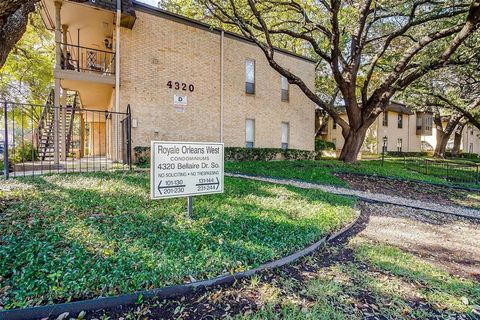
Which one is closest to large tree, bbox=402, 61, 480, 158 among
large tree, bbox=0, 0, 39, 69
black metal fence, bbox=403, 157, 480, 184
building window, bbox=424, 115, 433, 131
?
black metal fence, bbox=403, 157, 480, 184

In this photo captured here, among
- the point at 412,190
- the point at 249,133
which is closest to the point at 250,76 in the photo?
the point at 249,133

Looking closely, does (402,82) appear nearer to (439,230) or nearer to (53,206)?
(439,230)

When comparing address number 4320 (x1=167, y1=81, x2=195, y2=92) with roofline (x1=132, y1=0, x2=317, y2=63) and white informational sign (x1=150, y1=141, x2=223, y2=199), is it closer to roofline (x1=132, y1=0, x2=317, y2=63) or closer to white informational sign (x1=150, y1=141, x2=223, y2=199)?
roofline (x1=132, y1=0, x2=317, y2=63)

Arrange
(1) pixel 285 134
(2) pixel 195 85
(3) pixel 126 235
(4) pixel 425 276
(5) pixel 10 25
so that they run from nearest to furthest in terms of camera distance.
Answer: (4) pixel 425 276 → (3) pixel 126 235 → (5) pixel 10 25 → (2) pixel 195 85 → (1) pixel 285 134

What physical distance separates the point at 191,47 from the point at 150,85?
2.83 meters

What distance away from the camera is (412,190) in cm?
953

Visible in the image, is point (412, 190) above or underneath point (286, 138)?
underneath

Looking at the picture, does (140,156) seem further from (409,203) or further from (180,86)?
(409,203)

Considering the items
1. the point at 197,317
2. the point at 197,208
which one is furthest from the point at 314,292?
the point at 197,208

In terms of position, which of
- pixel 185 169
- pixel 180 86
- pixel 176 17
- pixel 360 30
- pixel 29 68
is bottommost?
pixel 185 169

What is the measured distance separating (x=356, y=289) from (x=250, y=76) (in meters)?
13.5

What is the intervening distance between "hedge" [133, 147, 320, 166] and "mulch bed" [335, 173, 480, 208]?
4559 millimetres

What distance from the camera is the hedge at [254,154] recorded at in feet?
35.0

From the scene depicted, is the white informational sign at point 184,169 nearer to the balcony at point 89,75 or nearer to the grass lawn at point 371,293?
the grass lawn at point 371,293
